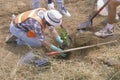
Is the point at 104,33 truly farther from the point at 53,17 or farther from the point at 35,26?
the point at 35,26

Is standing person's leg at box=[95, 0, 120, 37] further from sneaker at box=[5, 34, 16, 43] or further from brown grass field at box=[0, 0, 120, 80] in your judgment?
sneaker at box=[5, 34, 16, 43]

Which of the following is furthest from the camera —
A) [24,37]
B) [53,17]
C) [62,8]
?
[62,8]

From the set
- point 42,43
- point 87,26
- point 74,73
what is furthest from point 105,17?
point 74,73

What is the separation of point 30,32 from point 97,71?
50.5 inches

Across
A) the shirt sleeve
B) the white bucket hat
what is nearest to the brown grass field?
the shirt sleeve

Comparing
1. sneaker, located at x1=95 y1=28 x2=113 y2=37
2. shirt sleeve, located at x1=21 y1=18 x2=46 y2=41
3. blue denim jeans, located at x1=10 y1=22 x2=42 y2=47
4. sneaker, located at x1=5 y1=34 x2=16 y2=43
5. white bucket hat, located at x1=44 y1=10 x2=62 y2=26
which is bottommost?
sneaker, located at x1=5 y1=34 x2=16 y2=43

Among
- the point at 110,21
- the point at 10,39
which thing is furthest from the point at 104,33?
the point at 10,39

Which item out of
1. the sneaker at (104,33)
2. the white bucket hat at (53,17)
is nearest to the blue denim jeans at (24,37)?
the white bucket hat at (53,17)

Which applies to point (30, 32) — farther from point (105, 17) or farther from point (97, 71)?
point (105, 17)

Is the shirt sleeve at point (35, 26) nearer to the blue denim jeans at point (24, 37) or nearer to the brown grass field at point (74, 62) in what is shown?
the blue denim jeans at point (24, 37)

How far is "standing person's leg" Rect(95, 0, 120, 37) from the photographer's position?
21.1ft

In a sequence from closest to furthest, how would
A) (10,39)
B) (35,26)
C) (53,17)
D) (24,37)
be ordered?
1. (53,17)
2. (35,26)
3. (24,37)
4. (10,39)

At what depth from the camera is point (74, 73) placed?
17.7 ft

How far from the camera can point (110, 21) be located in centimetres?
654
